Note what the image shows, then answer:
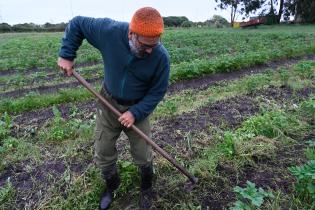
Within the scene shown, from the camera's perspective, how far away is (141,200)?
3400 millimetres

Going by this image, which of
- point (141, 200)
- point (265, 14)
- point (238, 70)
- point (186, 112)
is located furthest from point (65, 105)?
point (265, 14)

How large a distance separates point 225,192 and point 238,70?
6228 mm

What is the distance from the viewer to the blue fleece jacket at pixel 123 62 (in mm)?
2793

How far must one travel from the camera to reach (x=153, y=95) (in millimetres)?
2920

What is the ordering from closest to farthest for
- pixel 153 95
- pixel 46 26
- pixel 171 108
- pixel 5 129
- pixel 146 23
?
pixel 146 23
pixel 153 95
pixel 5 129
pixel 171 108
pixel 46 26

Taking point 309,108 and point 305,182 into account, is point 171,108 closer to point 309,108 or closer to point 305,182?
point 309,108

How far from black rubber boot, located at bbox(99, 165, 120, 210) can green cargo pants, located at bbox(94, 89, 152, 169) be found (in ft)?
0.23

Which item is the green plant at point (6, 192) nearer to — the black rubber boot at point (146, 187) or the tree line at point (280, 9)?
the black rubber boot at point (146, 187)

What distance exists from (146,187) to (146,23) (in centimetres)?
168

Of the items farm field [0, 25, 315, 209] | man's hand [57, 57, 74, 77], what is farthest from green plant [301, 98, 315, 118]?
man's hand [57, 57, 74, 77]

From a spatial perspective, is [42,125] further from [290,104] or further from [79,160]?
[290,104]

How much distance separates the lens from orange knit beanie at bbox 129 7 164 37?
98.5 inches

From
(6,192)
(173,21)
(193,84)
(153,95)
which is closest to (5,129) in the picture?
(6,192)

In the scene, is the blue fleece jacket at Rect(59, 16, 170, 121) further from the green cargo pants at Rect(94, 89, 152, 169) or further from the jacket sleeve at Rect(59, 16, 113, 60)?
the green cargo pants at Rect(94, 89, 152, 169)
